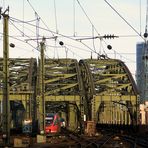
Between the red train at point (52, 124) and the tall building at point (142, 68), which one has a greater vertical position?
the tall building at point (142, 68)

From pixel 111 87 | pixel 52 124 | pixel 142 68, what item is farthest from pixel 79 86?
pixel 52 124

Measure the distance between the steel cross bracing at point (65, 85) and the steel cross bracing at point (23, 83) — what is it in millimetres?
2267

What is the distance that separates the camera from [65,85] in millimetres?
79375

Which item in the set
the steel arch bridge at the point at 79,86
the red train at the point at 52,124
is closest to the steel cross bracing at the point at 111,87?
the steel arch bridge at the point at 79,86

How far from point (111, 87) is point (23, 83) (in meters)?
16.2

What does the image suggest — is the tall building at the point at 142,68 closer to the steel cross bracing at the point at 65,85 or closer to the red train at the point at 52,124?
the steel cross bracing at the point at 65,85

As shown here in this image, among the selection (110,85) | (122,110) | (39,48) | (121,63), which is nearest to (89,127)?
(39,48)

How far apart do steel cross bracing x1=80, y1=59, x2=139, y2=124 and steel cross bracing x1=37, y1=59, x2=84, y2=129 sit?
1618 millimetres

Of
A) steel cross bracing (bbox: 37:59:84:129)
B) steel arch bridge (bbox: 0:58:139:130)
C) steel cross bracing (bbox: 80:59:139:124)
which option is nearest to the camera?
steel arch bridge (bbox: 0:58:139:130)

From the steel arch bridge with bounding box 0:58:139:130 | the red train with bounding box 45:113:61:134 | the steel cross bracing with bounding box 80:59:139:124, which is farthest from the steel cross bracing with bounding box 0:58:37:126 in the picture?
the steel cross bracing with bounding box 80:59:139:124

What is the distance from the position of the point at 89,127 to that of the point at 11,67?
1145 inches

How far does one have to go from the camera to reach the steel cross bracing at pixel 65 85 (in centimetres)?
7100

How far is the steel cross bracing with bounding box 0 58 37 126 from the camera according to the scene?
65.0 meters

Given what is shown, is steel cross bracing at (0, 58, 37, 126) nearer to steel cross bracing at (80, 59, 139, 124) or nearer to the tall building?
steel cross bracing at (80, 59, 139, 124)
